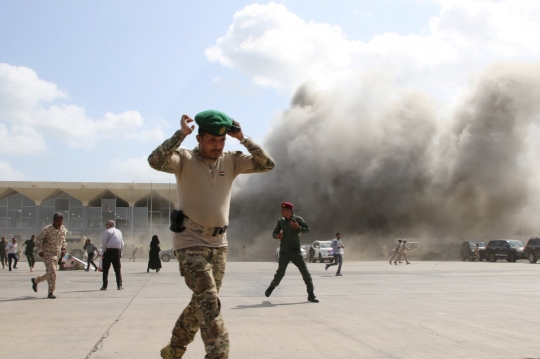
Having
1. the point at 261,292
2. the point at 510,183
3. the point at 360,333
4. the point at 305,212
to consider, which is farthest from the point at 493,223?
the point at 360,333

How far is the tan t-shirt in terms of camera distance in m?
3.78

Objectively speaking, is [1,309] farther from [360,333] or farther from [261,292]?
[360,333]

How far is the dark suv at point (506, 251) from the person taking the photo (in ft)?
102

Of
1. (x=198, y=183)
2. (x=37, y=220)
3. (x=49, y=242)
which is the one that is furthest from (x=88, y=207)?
(x=198, y=183)

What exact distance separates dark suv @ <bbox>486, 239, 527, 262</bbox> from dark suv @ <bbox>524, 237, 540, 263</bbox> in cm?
85

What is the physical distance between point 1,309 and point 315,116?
42.3 m

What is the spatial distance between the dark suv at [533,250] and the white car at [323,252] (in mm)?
10510

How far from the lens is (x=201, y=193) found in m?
3.80

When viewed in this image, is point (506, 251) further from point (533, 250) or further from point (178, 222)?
point (178, 222)

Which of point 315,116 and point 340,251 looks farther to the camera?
point 315,116

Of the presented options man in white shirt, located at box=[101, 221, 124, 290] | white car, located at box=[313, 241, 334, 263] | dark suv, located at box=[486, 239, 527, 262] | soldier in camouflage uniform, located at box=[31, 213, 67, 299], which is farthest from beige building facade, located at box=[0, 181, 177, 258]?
soldier in camouflage uniform, located at box=[31, 213, 67, 299]

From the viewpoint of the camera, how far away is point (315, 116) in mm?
49375

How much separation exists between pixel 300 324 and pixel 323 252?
25.4 meters

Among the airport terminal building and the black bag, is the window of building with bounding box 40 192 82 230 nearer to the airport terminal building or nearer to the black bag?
the airport terminal building
